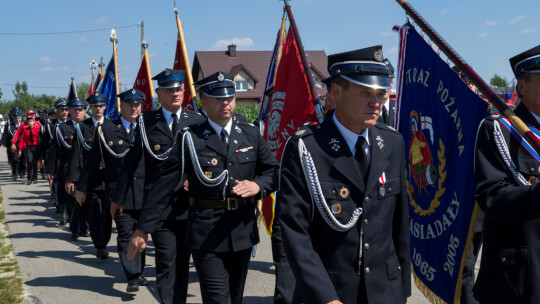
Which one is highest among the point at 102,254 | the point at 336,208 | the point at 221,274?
the point at 336,208

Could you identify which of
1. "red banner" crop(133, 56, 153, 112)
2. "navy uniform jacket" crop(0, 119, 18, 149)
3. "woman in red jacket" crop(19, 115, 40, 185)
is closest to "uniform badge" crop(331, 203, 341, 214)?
"red banner" crop(133, 56, 153, 112)

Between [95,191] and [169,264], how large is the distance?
3625 millimetres

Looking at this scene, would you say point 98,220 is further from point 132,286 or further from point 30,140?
point 30,140

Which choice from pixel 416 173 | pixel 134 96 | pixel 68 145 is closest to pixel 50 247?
pixel 68 145

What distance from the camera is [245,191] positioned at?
4418 mm

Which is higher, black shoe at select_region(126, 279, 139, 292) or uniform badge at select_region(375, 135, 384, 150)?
uniform badge at select_region(375, 135, 384, 150)

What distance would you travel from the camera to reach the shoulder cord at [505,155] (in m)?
2.91

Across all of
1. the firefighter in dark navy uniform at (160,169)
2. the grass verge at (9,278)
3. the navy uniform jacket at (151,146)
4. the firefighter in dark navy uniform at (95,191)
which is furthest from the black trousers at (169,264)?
the firefighter in dark navy uniform at (95,191)

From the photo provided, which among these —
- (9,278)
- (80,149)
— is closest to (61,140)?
(80,149)

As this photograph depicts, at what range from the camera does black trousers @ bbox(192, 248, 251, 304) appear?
170 inches

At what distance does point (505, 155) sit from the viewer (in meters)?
2.95

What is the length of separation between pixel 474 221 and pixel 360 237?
138 cm

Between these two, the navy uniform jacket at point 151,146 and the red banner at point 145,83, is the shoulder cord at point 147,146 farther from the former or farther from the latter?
the red banner at point 145,83

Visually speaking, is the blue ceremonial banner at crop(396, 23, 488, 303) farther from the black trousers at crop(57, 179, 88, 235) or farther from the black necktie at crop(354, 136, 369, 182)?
the black trousers at crop(57, 179, 88, 235)
